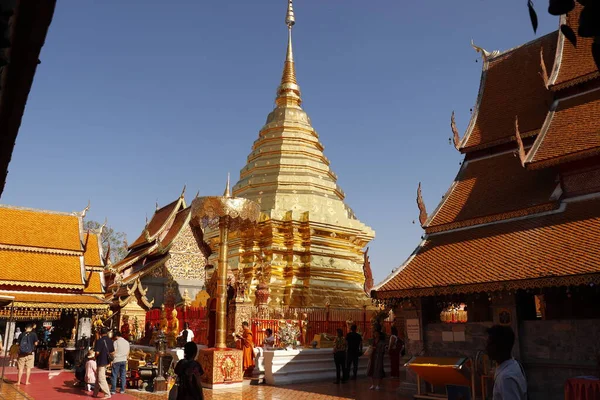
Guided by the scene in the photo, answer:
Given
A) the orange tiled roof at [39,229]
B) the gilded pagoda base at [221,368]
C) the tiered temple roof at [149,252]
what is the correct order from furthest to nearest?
the tiered temple roof at [149,252] → the orange tiled roof at [39,229] → the gilded pagoda base at [221,368]

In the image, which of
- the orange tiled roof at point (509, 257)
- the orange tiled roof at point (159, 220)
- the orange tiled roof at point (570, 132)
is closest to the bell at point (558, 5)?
the orange tiled roof at point (509, 257)

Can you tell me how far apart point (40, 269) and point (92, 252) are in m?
3.07

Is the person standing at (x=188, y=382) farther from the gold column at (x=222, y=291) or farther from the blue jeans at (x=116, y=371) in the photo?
the gold column at (x=222, y=291)

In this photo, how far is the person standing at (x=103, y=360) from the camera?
9633 millimetres

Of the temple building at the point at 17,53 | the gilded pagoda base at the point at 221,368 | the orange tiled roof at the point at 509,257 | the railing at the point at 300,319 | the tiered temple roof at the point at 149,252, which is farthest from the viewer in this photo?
the tiered temple roof at the point at 149,252

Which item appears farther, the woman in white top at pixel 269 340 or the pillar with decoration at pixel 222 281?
the woman in white top at pixel 269 340

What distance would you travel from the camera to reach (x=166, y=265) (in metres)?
24.5

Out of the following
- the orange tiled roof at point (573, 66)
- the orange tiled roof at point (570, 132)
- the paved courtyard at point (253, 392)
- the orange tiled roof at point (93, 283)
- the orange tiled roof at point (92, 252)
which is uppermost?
the orange tiled roof at point (573, 66)

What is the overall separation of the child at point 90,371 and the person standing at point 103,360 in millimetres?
615

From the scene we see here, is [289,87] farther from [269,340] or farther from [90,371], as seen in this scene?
[90,371]

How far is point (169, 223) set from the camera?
27141 millimetres

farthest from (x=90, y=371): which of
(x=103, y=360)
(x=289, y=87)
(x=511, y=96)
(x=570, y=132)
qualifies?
(x=289, y=87)

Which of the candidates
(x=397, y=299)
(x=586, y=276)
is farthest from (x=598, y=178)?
(x=397, y=299)

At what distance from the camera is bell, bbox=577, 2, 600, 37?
163cm
